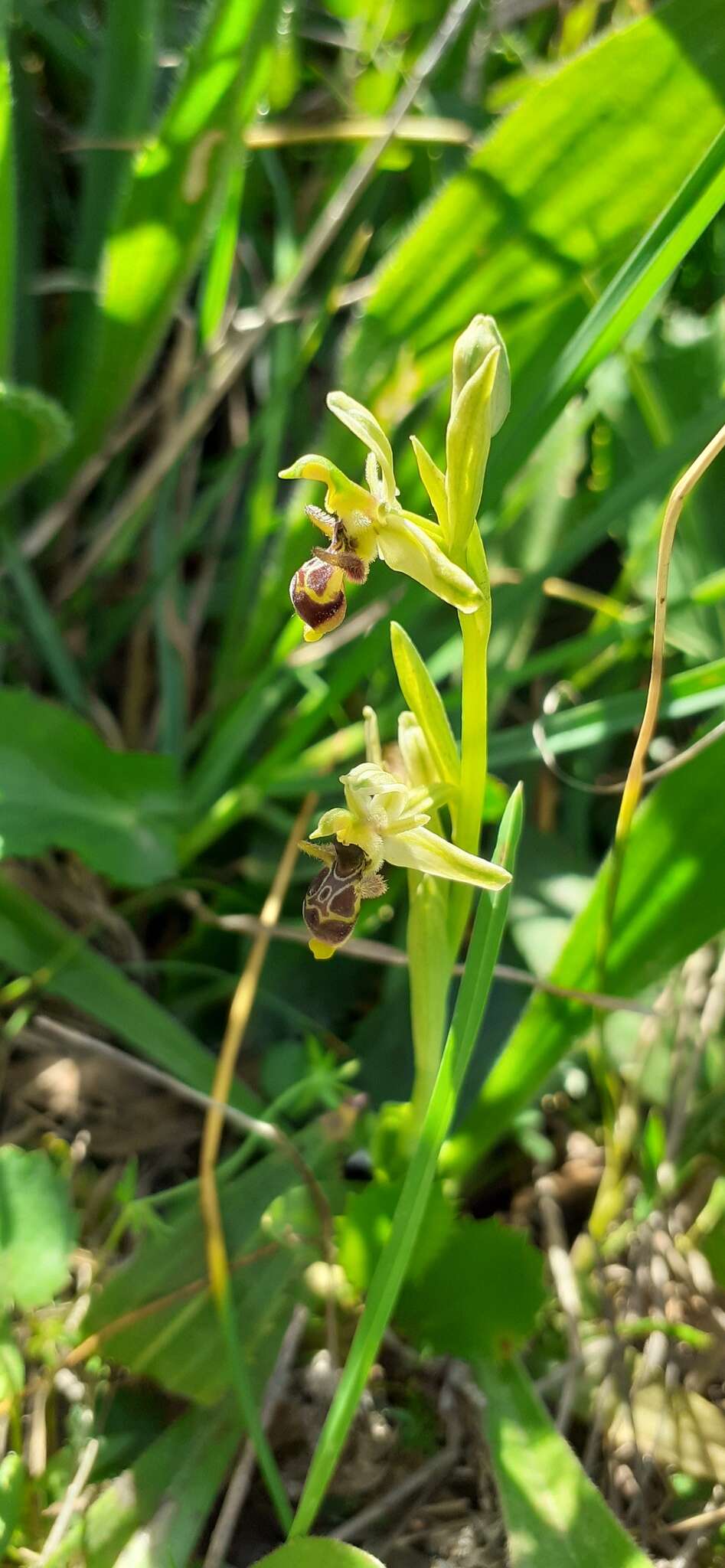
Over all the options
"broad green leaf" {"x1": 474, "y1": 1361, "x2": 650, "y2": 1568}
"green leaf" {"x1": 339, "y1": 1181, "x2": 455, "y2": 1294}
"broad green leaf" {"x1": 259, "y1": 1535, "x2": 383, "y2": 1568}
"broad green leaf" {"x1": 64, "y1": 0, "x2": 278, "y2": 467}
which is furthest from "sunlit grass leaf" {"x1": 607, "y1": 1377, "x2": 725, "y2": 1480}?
"broad green leaf" {"x1": 64, "y1": 0, "x2": 278, "y2": 467}

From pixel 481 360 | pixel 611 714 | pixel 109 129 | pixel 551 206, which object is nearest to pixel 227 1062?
pixel 611 714

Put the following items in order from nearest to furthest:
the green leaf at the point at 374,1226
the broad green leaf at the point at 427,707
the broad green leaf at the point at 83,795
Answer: the broad green leaf at the point at 427,707 → the green leaf at the point at 374,1226 → the broad green leaf at the point at 83,795

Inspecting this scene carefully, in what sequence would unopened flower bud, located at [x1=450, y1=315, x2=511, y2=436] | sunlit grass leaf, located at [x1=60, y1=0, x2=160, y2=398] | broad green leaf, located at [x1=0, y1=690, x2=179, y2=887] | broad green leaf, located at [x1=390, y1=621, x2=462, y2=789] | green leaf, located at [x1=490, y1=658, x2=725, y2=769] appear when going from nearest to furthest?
unopened flower bud, located at [x1=450, y1=315, x2=511, y2=436] < broad green leaf, located at [x1=390, y1=621, x2=462, y2=789] < green leaf, located at [x1=490, y1=658, x2=725, y2=769] < broad green leaf, located at [x1=0, y1=690, x2=179, y2=887] < sunlit grass leaf, located at [x1=60, y1=0, x2=160, y2=398]

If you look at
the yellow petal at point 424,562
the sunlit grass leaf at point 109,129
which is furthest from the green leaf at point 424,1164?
the sunlit grass leaf at point 109,129

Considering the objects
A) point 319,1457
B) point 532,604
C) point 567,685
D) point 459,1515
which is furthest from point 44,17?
point 459,1515

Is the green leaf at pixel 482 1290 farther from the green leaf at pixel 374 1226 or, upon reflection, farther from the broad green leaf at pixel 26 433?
the broad green leaf at pixel 26 433

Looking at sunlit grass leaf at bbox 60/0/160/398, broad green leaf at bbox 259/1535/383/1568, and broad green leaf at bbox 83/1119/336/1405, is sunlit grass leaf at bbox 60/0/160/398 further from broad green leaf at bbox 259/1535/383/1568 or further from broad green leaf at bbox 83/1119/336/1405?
broad green leaf at bbox 259/1535/383/1568

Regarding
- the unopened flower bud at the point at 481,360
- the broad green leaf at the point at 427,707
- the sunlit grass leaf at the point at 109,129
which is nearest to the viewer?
the unopened flower bud at the point at 481,360
